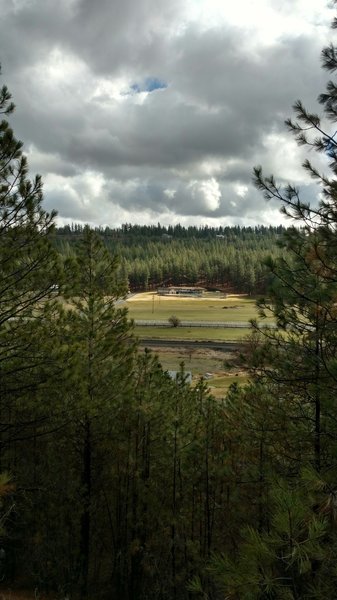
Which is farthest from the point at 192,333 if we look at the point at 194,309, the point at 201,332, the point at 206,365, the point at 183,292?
the point at 183,292

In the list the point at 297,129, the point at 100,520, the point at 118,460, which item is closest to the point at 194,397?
the point at 118,460

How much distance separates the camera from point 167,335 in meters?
71.7

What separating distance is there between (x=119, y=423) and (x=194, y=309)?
99848 millimetres

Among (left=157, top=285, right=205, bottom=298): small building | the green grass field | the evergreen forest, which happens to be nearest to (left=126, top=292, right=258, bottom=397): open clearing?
the green grass field

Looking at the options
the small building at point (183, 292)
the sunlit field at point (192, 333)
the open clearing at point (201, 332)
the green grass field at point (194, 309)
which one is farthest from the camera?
the small building at point (183, 292)

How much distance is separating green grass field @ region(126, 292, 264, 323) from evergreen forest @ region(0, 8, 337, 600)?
237ft

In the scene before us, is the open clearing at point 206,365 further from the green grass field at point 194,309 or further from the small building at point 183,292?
the small building at point 183,292

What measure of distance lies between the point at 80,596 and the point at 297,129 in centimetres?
1330

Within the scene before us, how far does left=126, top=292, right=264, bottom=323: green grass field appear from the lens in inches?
3785

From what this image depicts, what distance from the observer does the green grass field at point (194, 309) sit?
3785 inches

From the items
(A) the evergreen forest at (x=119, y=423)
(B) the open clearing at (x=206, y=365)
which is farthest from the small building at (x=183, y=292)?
(A) the evergreen forest at (x=119, y=423)

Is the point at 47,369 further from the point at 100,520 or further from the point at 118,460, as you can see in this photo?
the point at 100,520

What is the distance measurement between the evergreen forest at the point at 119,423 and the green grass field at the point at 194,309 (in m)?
72.3

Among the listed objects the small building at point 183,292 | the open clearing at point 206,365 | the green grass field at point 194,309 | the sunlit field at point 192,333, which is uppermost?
the small building at point 183,292
